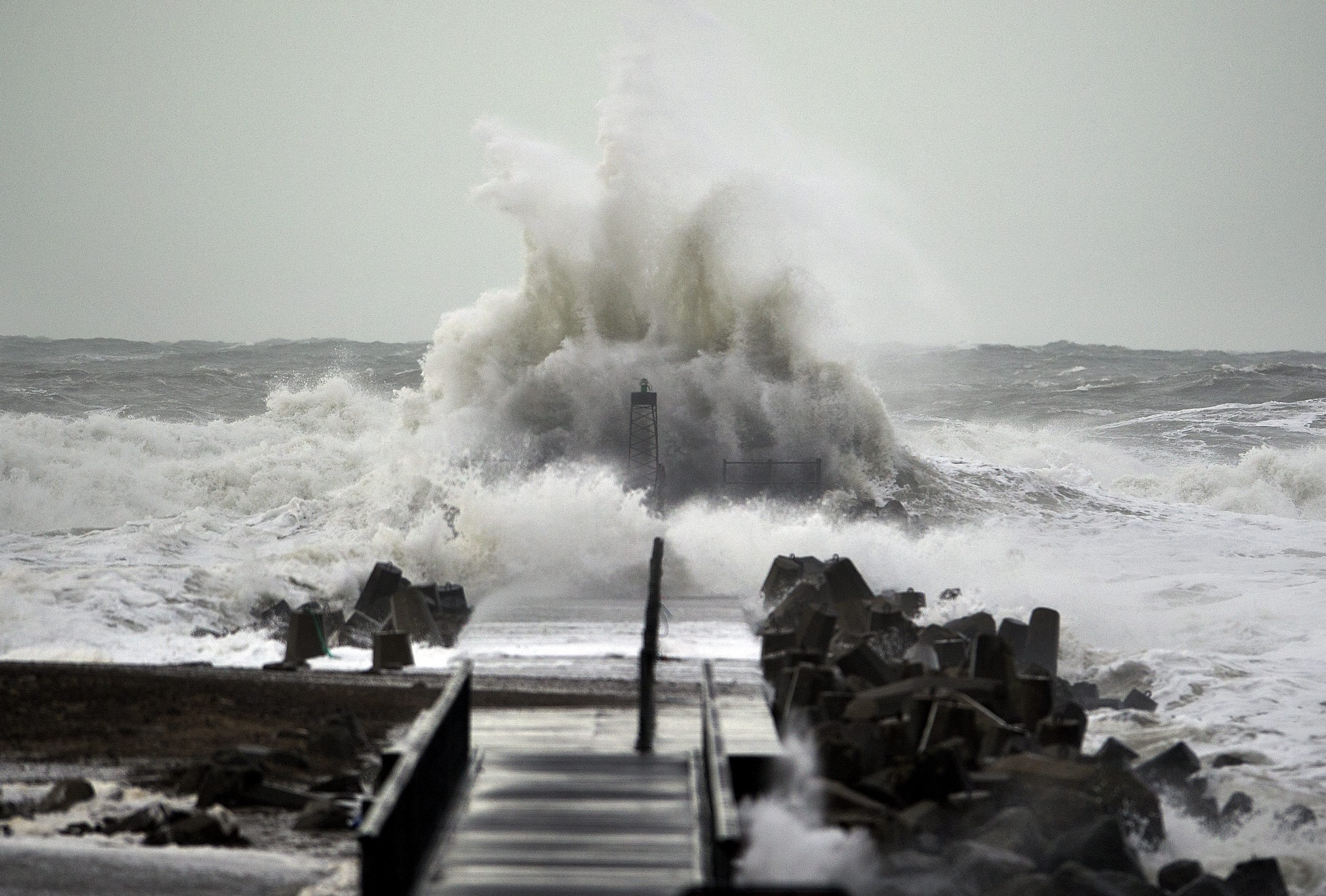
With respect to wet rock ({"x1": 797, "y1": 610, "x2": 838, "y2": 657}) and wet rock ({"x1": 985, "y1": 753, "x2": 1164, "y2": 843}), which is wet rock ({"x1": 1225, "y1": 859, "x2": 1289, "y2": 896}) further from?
wet rock ({"x1": 797, "y1": 610, "x2": 838, "y2": 657})

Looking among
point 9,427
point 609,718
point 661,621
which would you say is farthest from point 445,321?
point 609,718

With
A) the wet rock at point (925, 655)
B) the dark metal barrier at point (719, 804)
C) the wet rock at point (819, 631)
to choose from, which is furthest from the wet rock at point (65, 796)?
the wet rock at point (925, 655)

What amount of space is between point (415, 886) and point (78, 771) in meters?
3.50

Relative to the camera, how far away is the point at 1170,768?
31.7ft

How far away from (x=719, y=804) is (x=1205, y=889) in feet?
10.1

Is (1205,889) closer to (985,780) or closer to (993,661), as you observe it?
(985,780)

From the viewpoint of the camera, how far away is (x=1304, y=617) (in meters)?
17.9

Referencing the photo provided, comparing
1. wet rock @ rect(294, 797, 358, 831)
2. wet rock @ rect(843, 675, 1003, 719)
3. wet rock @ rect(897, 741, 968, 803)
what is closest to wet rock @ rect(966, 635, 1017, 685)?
wet rock @ rect(843, 675, 1003, 719)

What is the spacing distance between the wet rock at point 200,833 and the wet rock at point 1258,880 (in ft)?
16.4

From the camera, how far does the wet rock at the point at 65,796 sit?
24.5 ft

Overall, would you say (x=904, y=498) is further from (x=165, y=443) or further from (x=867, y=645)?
(x=165, y=443)

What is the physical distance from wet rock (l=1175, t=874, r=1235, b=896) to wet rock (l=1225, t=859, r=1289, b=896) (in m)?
0.41

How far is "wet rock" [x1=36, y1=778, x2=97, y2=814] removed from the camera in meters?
7.45

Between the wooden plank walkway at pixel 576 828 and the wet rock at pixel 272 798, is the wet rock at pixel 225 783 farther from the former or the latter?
the wooden plank walkway at pixel 576 828
